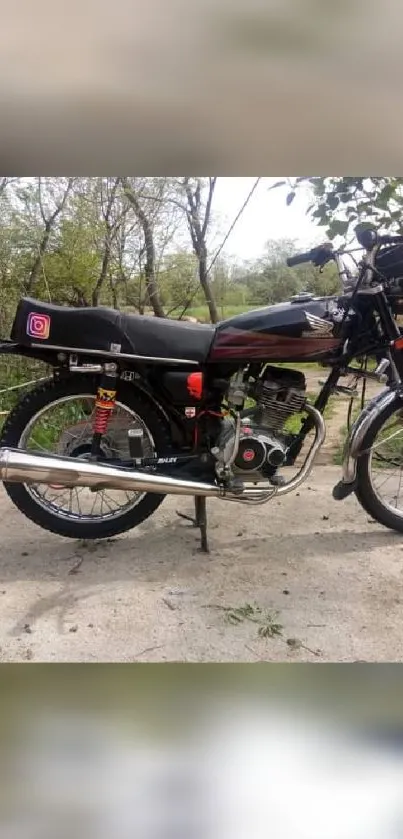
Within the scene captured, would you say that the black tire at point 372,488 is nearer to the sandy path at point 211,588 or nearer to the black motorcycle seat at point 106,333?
the sandy path at point 211,588

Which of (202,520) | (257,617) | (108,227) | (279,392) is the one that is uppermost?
(108,227)

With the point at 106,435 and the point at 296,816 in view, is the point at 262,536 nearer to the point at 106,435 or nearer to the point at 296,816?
the point at 106,435

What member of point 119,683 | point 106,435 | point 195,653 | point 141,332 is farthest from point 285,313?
point 119,683

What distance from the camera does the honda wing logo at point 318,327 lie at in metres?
2.04

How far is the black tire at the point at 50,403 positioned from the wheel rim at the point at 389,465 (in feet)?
2.58

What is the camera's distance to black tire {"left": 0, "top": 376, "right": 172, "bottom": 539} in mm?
2080

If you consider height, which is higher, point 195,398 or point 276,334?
point 276,334

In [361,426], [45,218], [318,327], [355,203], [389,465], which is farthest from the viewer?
[45,218]

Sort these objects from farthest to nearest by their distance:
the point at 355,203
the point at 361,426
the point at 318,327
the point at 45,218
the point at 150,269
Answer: the point at 150,269
the point at 45,218
the point at 361,426
the point at 318,327
the point at 355,203

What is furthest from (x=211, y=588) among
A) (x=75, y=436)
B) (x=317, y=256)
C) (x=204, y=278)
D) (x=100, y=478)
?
(x=204, y=278)

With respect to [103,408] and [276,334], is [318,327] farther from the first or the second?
[103,408]

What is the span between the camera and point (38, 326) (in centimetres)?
196

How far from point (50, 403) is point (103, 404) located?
0.59ft

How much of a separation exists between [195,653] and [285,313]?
107 cm
